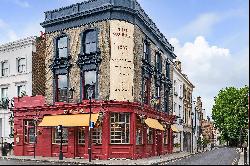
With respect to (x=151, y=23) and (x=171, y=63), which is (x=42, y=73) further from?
(x=171, y=63)

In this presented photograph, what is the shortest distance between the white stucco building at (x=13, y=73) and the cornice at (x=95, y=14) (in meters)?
5.48

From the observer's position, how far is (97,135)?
1396 inches

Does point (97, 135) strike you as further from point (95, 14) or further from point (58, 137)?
point (95, 14)

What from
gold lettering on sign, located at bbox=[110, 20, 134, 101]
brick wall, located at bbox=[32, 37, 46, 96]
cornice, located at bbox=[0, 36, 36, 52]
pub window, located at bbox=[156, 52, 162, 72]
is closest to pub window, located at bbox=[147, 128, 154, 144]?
gold lettering on sign, located at bbox=[110, 20, 134, 101]

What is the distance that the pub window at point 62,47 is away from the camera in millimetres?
38719

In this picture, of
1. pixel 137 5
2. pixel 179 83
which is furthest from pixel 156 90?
pixel 179 83

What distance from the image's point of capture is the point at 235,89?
77.7 meters

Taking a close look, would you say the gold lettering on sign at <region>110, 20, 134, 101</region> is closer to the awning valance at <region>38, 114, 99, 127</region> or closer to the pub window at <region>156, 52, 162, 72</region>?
the awning valance at <region>38, 114, 99, 127</region>

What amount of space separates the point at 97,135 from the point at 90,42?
7.99 m

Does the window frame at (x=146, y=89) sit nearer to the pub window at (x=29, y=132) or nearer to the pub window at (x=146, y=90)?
the pub window at (x=146, y=90)

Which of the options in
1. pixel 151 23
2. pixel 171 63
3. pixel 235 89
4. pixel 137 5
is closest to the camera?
pixel 137 5

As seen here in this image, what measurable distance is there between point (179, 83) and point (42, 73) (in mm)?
21708

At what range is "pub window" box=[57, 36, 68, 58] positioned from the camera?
38.7 metres

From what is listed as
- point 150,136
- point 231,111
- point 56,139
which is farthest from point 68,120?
point 231,111
